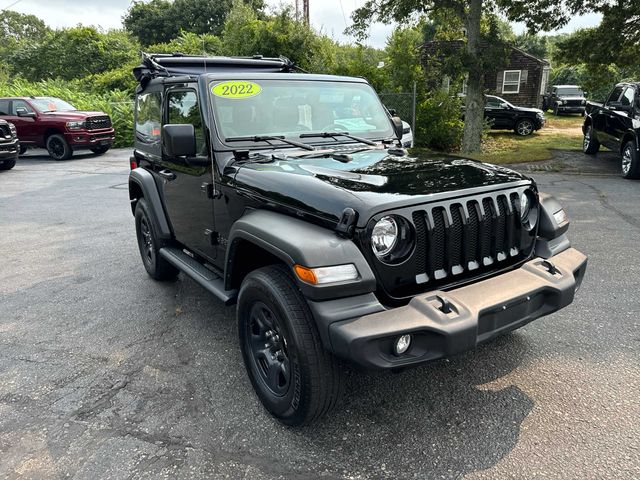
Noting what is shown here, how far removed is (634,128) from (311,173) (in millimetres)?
9356

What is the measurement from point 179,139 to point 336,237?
139cm

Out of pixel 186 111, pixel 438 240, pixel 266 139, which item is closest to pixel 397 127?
pixel 266 139

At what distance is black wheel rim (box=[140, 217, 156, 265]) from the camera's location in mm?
4752

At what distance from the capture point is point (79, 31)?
3216cm

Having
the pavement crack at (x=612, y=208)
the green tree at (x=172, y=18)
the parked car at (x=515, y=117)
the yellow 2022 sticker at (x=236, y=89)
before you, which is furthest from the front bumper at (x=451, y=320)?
the green tree at (x=172, y=18)

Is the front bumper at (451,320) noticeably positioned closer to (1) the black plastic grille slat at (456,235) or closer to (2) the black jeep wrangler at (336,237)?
(2) the black jeep wrangler at (336,237)

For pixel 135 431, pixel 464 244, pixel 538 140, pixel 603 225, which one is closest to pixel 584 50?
pixel 538 140

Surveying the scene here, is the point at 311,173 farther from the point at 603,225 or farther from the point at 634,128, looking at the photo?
the point at 634,128

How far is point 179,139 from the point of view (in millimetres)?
3098

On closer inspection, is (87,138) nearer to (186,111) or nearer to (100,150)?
(100,150)

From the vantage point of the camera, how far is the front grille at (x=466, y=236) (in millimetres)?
2441

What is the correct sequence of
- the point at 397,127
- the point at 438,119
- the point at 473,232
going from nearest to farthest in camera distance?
the point at 473,232
the point at 397,127
the point at 438,119

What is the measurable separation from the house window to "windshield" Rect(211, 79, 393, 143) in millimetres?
28313

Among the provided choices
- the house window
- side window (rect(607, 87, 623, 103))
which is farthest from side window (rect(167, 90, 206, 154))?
the house window
